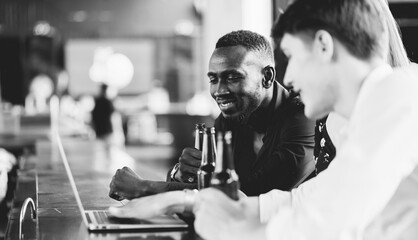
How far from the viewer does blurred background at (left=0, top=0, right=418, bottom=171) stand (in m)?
13.0

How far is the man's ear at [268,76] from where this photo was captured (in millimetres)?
2324

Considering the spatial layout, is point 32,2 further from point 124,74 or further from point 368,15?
point 368,15

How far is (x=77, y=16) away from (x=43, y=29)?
77 cm

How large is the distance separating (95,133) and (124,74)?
238 inches

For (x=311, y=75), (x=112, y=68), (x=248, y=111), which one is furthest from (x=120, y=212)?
(x=112, y=68)

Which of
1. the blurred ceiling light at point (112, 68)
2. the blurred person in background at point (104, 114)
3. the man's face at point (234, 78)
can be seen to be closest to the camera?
the man's face at point (234, 78)

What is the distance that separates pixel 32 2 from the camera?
13273 millimetres

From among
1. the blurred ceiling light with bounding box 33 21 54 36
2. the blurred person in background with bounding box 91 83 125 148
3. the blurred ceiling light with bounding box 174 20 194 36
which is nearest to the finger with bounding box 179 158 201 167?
the blurred person in background with bounding box 91 83 125 148

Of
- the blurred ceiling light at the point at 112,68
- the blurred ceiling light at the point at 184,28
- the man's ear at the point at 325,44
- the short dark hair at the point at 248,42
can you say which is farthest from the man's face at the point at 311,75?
the blurred ceiling light at the point at 112,68

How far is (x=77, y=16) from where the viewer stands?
1378 centimetres

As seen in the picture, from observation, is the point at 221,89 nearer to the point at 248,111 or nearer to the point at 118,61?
the point at 248,111

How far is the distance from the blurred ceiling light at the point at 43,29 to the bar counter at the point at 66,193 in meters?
9.28

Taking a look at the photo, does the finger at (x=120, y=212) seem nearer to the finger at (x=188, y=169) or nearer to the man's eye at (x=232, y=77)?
the finger at (x=188, y=169)

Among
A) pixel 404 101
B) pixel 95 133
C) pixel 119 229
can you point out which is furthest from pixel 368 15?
pixel 95 133
